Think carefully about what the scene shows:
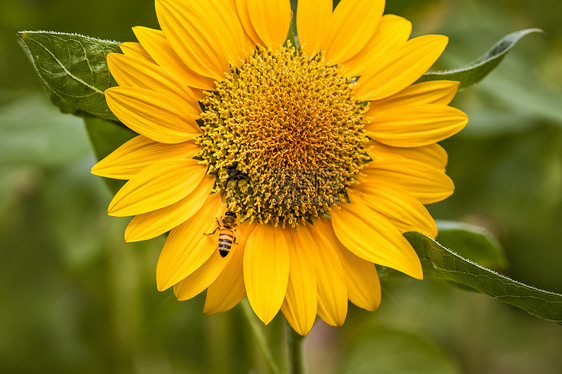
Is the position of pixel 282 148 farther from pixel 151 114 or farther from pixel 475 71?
pixel 475 71

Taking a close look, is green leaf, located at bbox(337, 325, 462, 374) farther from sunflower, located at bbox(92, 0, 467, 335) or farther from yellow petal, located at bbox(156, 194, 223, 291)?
yellow petal, located at bbox(156, 194, 223, 291)

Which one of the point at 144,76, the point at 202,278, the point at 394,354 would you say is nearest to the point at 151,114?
the point at 144,76

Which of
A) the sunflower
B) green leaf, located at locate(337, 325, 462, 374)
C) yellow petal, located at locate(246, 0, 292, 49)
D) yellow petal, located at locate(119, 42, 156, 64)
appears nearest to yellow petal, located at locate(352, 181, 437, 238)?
the sunflower

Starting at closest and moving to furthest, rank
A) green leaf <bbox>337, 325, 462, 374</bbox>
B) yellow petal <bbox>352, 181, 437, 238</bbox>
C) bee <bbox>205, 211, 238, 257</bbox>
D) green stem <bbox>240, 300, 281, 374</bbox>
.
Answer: bee <bbox>205, 211, 238, 257</bbox>, yellow petal <bbox>352, 181, 437, 238</bbox>, green stem <bbox>240, 300, 281, 374</bbox>, green leaf <bbox>337, 325, 462, 374</bbox>

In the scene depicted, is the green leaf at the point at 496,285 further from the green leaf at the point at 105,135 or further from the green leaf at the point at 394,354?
the green leaf at the point at 394,354

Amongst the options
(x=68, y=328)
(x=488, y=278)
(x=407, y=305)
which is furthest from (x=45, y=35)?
(x=407, y=305)

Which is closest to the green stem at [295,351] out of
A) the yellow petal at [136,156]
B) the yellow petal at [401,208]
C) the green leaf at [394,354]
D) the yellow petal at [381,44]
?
the yellow petal at [401,208]
